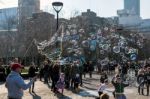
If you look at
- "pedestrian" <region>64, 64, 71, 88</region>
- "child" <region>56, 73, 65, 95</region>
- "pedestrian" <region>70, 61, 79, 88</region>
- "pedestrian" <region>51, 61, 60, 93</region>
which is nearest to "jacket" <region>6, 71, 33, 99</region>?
"child" <region>56, 73, 65, 95</region>

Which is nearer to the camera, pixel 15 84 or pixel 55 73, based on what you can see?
pixel 15 84

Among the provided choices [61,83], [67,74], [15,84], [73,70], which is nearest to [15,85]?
[15,84]

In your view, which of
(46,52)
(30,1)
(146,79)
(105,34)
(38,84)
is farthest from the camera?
(30,1)

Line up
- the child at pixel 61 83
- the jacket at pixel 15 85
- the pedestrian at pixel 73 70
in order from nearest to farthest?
the jacket at pixel 15 85, the child at pixel 61 83, the pedestrian at pixel 73 70

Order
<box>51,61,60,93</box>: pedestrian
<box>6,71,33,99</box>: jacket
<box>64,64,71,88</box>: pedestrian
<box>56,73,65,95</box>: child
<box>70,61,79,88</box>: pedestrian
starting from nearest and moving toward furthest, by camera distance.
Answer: <box>6,71,33,99</box>: jacket → <box>56,73,65,95</box>: child → <box>51,61,60,93</box>: pedestrian → <box>70,61,79,88</box>: pedestrian → <box>64,64,71,88</box>: pedestrian

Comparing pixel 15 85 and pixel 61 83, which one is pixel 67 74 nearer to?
pixel 61 83

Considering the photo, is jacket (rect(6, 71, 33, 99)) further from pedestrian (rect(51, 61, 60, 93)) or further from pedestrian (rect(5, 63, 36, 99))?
pedestrian (rect(51, 61, 60, 93))

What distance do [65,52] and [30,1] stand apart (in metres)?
154

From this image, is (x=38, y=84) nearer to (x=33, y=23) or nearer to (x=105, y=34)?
(x=105, y=34)

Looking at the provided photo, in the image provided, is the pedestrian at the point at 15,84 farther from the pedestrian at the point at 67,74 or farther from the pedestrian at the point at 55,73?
the pedestrian at the point at 67,74

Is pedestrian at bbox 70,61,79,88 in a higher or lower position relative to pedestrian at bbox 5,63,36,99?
lower

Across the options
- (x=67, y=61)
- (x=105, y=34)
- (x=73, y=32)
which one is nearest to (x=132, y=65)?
(x=105, y=34)

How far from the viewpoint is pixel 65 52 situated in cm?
3206

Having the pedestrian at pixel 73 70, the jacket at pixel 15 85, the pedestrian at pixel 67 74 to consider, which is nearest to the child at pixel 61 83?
the pedestrian at pixel 73 70
